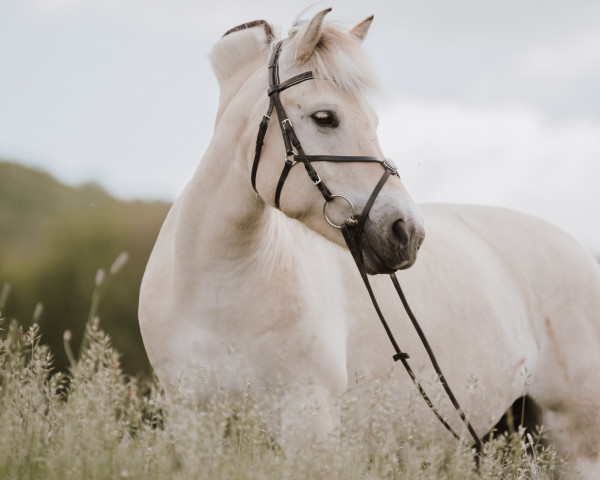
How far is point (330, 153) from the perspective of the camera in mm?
3135

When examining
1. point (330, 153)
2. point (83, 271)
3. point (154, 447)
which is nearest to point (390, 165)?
point (330, 153)

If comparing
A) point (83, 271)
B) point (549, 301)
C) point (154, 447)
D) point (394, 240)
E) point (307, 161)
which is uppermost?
point (307, 161)

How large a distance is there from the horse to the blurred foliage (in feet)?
48.9

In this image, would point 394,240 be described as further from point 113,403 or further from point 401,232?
point 113,403

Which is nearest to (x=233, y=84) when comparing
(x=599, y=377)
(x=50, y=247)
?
(x=599, y=377)

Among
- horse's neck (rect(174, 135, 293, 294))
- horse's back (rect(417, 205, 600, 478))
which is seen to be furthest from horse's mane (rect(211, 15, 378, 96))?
horse's back (rect(417, 205, 600, 478))

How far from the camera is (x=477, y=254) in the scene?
4.77m

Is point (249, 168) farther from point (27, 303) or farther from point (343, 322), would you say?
point (27, 303)

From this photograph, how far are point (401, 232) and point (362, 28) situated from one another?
4.52ft

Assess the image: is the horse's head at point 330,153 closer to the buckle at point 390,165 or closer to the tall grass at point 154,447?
the buckle at point 390,165

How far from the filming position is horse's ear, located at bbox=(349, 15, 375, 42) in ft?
12.2

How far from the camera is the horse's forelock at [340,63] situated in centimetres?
319

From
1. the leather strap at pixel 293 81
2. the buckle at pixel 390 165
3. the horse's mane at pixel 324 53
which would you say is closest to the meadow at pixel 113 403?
the buckle at pixel 390 165

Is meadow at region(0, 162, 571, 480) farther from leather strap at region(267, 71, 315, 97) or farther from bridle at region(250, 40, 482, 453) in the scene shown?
leather strap at region(267, 71, 315, 97)
